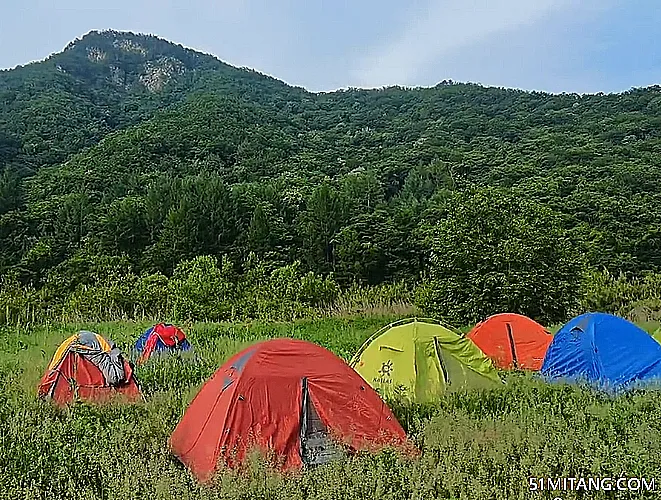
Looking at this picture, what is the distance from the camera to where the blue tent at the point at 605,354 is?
8719mm

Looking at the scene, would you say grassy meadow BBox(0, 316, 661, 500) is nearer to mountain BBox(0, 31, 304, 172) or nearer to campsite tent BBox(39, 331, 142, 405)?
campsite tent BBox(39, 331, 142, 405)

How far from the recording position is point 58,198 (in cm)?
4300

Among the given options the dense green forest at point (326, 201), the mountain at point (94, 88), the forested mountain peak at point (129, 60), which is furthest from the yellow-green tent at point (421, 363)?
the forested mountain peak at point (129, 60)

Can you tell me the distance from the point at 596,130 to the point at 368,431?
148ft

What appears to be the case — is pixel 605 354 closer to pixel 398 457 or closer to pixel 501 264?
pixel 398 457

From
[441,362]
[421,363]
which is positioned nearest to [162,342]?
[421,363]

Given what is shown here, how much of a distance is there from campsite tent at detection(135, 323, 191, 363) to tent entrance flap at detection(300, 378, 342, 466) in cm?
658

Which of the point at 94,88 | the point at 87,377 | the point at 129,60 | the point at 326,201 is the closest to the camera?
the point at 87,377

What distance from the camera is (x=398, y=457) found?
5340 mm

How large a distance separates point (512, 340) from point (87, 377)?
671 cm

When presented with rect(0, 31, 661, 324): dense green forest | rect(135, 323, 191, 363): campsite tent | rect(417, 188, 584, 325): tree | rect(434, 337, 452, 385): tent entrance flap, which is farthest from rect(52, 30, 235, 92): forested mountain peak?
rect(434, 337, 452, 385): tent entrance flap

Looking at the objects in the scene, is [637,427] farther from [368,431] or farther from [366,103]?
[366,103]

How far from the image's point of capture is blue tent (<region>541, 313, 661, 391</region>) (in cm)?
872

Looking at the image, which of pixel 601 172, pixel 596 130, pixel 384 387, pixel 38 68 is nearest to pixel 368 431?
pixel 384 387
